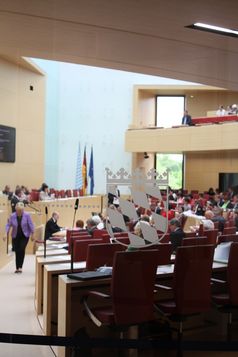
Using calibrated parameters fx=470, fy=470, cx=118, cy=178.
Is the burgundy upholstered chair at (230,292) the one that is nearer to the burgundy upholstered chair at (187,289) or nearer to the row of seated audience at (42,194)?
the burgundy upholstered chair at (187,289)

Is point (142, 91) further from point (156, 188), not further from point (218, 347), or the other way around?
point (218, 347)

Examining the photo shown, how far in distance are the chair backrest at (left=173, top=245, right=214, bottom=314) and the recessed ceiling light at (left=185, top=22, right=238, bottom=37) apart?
2919 mm

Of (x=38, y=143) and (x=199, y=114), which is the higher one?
(x=199, y=114)

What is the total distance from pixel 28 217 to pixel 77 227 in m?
1.40

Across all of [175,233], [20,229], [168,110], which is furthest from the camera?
[168,110]

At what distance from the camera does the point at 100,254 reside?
16.3ft

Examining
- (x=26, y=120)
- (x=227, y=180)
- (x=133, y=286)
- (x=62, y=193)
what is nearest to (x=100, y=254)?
(x=133, y=286)

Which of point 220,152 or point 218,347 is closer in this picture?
point 218,347

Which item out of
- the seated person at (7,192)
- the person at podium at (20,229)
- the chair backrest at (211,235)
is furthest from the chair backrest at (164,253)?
the seated person at (7,192)

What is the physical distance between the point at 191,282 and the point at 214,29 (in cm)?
330

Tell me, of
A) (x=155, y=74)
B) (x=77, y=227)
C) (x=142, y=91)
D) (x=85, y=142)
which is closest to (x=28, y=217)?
(x=77, y=227)

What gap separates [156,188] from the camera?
5418mm

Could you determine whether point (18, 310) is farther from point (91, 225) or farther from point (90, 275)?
point (90, 275)

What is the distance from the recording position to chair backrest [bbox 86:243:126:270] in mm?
4902
